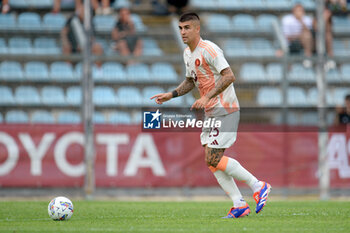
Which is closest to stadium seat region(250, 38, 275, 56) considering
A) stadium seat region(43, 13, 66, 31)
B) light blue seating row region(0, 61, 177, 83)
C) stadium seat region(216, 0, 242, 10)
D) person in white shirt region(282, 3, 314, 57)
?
person in white shirt region(282, 3, 314, 57)

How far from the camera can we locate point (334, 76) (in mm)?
14797

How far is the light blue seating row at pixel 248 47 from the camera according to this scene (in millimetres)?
14656

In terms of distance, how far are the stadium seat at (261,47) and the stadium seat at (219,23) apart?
2.45 ft

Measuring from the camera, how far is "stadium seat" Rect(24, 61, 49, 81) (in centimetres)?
1391

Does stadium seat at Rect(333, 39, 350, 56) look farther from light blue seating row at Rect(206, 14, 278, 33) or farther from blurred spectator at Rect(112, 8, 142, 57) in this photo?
blurred spectator at Rect(112, 8, 142, 57)

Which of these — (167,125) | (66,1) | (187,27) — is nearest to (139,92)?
(167,125)

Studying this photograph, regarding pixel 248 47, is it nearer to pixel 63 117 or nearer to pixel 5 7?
pixel 63 117

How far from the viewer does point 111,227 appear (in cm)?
675

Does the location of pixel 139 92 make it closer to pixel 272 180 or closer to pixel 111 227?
pixel 272 180

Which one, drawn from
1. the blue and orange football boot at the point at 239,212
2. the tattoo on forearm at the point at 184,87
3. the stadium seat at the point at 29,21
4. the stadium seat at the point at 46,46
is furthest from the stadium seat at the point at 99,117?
the blue and orange football boot at the point at 239,212

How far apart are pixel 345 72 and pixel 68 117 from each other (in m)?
6.67

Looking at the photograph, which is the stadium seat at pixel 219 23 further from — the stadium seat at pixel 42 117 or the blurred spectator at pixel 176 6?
the stadium seat at pixel 42 117

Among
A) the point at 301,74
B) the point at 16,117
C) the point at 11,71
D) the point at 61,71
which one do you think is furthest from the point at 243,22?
the point at 16,117

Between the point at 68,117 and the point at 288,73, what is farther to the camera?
the point at 288,73
